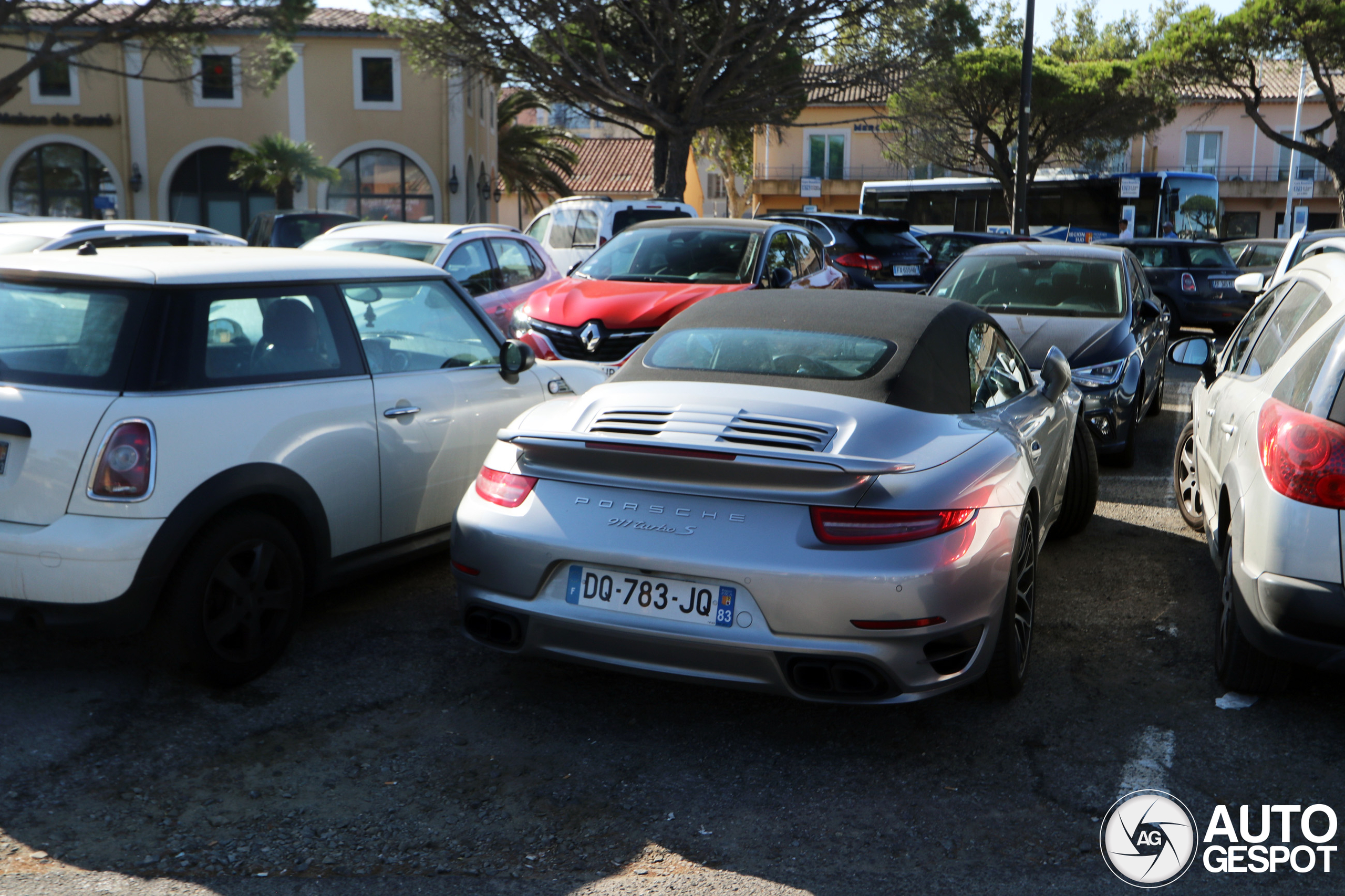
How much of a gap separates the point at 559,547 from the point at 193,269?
5.65 feet

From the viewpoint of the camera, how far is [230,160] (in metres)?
35.8

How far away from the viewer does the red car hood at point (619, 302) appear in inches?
376

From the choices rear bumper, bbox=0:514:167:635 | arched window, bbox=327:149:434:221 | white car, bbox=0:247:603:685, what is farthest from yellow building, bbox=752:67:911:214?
rear bumper, bbox=0:514:167:635

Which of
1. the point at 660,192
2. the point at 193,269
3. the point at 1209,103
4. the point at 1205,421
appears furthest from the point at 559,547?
the point at 1209,103

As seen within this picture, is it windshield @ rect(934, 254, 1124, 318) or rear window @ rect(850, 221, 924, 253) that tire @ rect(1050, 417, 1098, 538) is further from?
rear window @ rect(850, 221, 924, 253)

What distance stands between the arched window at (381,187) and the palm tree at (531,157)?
9.22 m

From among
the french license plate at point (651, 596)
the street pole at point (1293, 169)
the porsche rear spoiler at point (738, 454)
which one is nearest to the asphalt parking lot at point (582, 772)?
the french license plate at point (651, 596)

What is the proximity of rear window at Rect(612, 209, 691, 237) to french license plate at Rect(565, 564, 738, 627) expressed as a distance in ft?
47.2

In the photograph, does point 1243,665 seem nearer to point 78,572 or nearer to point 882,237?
point 78,572

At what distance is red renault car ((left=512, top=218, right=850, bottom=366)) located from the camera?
959 cm

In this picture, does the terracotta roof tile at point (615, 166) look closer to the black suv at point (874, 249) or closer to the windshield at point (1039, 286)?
the black suv at point (874, 249)

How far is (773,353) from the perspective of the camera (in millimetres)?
4453

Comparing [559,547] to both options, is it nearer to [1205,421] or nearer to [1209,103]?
[1205,421]

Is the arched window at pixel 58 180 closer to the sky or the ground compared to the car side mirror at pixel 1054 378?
closer to the sky
